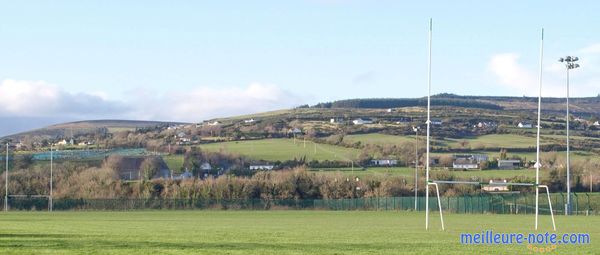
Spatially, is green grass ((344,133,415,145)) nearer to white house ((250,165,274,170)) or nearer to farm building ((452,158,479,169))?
farm building ((452,158,479,169))

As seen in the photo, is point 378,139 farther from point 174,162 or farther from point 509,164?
point 174,162

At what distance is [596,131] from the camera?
462 feet

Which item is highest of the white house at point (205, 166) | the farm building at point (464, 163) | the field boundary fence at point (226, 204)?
the farm building at point (464, 163)

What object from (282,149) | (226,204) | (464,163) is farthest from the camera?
(282,149)

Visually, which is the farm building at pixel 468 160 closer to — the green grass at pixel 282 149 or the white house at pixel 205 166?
the green grass at pixel 282 149

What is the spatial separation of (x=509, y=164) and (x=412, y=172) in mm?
11073

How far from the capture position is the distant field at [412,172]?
10188 centimetres

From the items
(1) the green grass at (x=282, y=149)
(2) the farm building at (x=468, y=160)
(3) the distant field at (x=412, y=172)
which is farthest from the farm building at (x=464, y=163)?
(1) the green grass at (x=282, y=149)

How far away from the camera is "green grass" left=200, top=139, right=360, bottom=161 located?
396ft

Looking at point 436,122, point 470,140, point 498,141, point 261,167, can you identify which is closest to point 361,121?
point 436,122

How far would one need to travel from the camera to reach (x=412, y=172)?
4299 inches

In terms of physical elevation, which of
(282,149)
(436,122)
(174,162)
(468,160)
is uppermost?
(436,122)

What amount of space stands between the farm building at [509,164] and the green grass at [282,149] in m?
18.4

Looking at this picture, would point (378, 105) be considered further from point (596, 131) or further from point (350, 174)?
point (350, 174)
